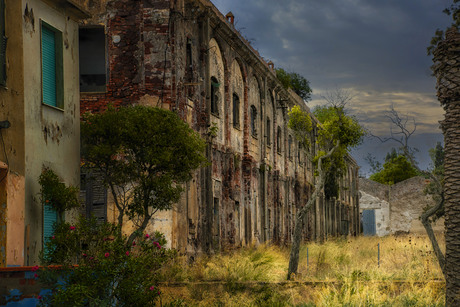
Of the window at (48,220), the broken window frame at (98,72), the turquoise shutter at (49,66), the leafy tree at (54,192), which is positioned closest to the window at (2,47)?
the turquoise shutter at (49,66)

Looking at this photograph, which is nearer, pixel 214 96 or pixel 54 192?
pixel 54 192

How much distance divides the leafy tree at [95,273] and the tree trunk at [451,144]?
472 cm

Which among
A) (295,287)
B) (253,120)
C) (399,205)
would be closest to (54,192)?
(295,287)

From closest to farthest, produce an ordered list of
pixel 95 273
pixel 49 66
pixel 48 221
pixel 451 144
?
pixel 95 273, pixel 451 144, pixel 48 221, pixel 49 66

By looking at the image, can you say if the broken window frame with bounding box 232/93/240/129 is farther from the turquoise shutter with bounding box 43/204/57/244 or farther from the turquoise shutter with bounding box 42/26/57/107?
the turquoise shutter with bounding box 43/204/57/244

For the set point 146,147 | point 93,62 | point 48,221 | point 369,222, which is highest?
point 93,62

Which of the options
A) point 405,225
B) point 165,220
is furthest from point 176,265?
point 405,225

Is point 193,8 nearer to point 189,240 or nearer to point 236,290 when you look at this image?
point 189,240

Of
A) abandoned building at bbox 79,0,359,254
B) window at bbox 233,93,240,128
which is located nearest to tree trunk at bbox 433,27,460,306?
abandoned building at bbox 79,0,359,254

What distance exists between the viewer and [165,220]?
1838cm

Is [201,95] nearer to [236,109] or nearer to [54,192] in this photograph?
[236,109]

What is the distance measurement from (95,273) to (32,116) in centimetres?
385

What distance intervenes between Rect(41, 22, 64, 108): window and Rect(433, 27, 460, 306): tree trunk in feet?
24.0

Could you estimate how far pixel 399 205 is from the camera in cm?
6544
